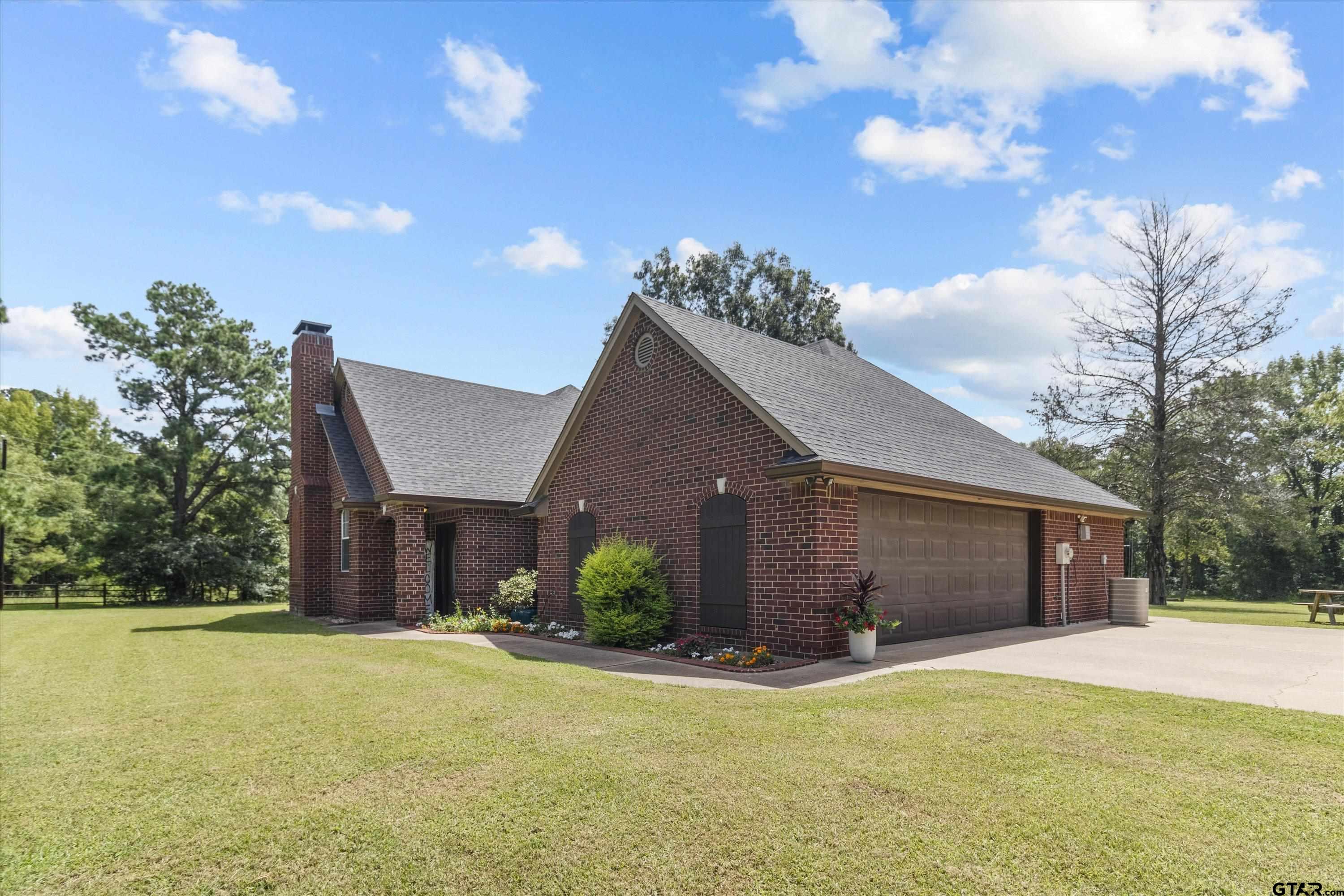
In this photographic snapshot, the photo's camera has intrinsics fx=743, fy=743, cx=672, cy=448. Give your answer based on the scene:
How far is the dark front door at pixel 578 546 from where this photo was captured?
14516 millimetres

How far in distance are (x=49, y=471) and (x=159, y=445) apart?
48.0 feet

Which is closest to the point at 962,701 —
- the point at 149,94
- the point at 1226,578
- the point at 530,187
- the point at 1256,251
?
the point at 530,187

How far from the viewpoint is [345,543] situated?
63.7 ft

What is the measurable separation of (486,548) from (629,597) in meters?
6.20

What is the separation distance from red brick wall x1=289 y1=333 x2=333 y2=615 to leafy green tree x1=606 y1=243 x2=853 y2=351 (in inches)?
785

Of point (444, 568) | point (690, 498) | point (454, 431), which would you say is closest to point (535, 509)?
point (444, 568)

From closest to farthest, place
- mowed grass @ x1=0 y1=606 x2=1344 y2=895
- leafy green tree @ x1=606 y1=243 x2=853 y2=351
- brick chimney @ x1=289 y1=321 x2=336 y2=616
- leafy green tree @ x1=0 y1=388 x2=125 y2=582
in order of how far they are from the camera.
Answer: mowed grass @ x1=0 y1=606 x2=1344 y2=895 < brick chimney @ x1=289 y1=321 x2=336 y2=616 < leafy green tree @ x1=0 y1=388 x2=125 y2=582 < leafy green tree @ x1=606 y1=243 x2=853 y2=351

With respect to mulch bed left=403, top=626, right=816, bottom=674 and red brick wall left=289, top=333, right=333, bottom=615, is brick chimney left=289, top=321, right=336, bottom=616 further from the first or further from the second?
mulch bed left=403, top=626, right=816, bottom=674

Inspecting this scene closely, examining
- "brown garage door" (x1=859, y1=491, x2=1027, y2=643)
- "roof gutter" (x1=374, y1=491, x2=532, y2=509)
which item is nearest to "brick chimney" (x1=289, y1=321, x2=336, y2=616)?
"roof gutter" (x1=374, y1=491, x2=532, y2=509)

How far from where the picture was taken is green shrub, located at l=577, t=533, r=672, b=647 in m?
12.0

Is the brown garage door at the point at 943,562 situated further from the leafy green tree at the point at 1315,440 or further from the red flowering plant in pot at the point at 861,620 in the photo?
the leafy green tree at the point at 1315,440

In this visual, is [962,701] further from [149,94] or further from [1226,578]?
[1226,578]

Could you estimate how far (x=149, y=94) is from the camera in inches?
440

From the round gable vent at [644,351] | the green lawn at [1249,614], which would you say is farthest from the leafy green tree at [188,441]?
the green lawn at [1249,614]
